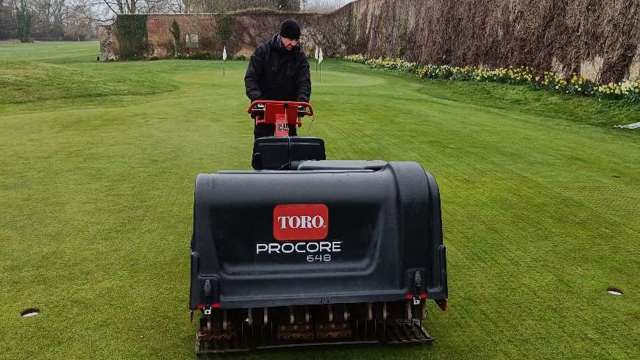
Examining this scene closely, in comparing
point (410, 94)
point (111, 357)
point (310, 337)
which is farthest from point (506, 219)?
point (410, 94)

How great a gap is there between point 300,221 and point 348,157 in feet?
13.7

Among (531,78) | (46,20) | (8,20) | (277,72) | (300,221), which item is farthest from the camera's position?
(46,20)

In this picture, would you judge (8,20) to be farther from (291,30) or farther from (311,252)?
(311,252)

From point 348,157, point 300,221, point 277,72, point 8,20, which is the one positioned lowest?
point 348,157

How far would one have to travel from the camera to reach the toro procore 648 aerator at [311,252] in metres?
2.50

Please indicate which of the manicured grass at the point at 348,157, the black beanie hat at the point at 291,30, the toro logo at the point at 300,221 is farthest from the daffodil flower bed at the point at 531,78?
the toro logo at the point at 300,221

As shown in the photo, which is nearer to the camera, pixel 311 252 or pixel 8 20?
pixel 311 252

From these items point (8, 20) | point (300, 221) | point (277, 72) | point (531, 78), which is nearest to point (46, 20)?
point (8, 20)

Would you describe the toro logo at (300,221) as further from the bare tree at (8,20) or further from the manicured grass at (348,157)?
the bare tree at (8,20)

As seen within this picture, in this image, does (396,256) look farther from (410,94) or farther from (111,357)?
(410,94)

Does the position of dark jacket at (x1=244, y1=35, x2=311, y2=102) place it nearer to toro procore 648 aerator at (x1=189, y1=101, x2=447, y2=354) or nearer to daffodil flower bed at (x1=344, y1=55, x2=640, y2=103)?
toro procore 648 aerator at (x1=189, y1=101, x2=447, y2=354)

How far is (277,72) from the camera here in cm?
499

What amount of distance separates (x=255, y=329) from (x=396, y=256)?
0.75 metres

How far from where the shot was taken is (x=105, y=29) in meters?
31.5
